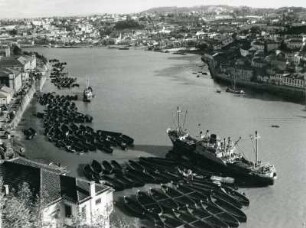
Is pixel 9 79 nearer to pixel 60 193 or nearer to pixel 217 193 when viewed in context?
pixel 217 193

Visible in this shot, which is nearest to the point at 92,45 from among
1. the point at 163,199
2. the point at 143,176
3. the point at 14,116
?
the point at 14,116

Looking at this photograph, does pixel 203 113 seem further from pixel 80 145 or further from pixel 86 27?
pixel 86 27

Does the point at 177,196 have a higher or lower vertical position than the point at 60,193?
lower

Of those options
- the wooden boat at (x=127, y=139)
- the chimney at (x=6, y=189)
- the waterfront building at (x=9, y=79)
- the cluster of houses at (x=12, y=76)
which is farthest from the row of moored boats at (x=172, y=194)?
the waterfront building at (x=9, y=79)

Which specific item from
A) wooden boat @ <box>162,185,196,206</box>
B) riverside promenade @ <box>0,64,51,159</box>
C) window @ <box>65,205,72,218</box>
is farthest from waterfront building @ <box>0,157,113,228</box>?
riverside promenade @ <box>0,64,51,159</box>

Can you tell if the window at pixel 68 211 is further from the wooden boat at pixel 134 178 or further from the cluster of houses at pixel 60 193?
the wooden boat at pixel 134 178

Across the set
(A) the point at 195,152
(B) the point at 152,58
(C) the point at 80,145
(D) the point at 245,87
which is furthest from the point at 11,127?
(B) the point at 152,58
